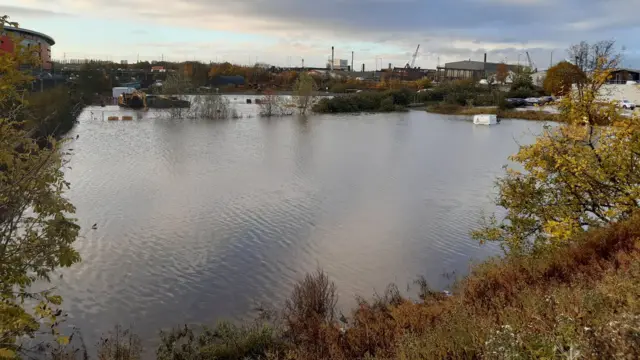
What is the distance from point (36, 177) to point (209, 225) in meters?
8.76

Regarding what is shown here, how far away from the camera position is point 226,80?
95.5 m

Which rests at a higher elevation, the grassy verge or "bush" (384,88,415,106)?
"bush" (384,88,415,106)

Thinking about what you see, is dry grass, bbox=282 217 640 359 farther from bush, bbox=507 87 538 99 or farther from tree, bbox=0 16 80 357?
bush, bbox=507 87 538 99

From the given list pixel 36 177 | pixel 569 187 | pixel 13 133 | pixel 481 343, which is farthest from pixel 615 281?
pixel 13 133

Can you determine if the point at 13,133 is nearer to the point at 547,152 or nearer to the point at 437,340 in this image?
the point at 437,340

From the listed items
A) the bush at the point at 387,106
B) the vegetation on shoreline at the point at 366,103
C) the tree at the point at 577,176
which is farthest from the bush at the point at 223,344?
the bush at the point at 387,106

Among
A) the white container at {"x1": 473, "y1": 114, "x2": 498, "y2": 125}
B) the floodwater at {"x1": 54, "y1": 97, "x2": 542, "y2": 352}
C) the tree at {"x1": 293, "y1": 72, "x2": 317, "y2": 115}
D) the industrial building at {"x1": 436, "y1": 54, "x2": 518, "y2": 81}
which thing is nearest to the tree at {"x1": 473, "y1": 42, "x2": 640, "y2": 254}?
the floodwater at {"x1": 54, "y1": 97, "x2": 542, "y2": 352}

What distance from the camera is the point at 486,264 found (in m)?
9.05

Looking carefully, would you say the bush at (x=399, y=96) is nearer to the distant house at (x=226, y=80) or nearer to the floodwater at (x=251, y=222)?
the floodwater at (x=251, y=222)

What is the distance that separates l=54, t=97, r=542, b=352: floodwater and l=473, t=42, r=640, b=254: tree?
2.39m

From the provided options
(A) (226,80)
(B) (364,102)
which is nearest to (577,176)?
(B) (364,102)

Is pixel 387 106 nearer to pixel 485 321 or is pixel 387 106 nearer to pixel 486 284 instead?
pixel 486 284

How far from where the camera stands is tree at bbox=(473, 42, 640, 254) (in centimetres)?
716

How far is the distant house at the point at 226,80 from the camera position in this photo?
3730 inches
